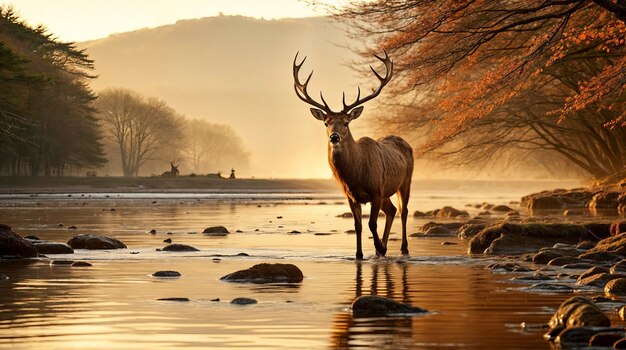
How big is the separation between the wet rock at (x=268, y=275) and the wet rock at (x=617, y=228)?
28.2 ft

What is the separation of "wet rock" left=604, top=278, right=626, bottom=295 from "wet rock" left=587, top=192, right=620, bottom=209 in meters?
28.1

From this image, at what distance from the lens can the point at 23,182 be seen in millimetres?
88750

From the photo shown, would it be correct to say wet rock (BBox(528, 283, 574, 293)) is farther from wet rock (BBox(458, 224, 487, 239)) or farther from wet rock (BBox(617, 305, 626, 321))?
wet rock (BBox(458, 224, 487, 239))

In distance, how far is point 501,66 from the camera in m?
21.8

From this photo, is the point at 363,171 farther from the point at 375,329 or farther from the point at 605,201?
the point at 605,201

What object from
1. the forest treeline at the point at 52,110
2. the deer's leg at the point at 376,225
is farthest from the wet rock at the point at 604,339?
the forest treeline at the point at 52,110

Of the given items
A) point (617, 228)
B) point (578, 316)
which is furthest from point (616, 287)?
point (617, 228)

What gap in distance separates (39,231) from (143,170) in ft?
465

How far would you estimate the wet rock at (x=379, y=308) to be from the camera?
11.3 m

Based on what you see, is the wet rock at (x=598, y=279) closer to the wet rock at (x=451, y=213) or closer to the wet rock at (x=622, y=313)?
the wet rock at (x=622, y=313)

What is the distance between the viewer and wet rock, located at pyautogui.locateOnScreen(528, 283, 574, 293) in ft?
43.5

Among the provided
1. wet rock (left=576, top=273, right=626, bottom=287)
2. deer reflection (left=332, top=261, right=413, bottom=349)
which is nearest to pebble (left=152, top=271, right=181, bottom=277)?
deer reflection (left=332, top=261, right=413, bottom=349)

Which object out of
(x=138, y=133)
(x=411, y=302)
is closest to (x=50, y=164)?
(x=138, y=133)

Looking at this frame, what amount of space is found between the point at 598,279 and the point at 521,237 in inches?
290
